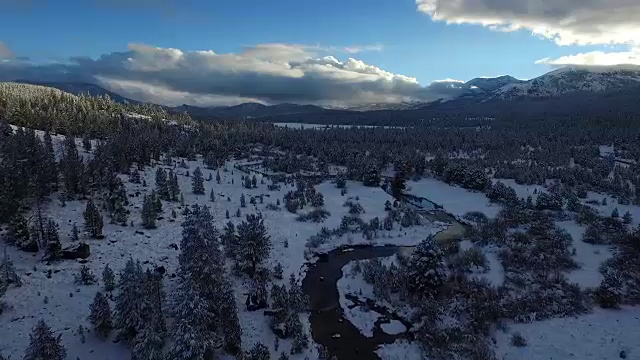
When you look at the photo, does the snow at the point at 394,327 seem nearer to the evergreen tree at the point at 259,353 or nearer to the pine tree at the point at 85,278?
the evergreen tree at the point at 259,353

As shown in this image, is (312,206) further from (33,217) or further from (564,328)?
(564,328)

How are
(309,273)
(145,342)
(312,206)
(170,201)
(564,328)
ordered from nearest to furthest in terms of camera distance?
(145,342), (564,328), (309,273), (170,201), (312,206)

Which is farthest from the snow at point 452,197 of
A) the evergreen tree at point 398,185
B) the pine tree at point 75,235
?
the pine tree at point 75,235

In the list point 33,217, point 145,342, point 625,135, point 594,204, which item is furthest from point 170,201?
point 625,135

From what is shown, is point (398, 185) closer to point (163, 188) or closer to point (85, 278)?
point (163, 188)

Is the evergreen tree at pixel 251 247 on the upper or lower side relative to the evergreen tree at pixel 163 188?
lower

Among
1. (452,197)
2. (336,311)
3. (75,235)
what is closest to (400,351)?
(336,311)

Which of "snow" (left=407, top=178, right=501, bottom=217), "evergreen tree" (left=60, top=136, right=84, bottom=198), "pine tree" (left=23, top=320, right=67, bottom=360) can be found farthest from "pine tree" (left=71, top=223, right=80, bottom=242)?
"snow" (left=407, top=178, right=501, bottom=217)
